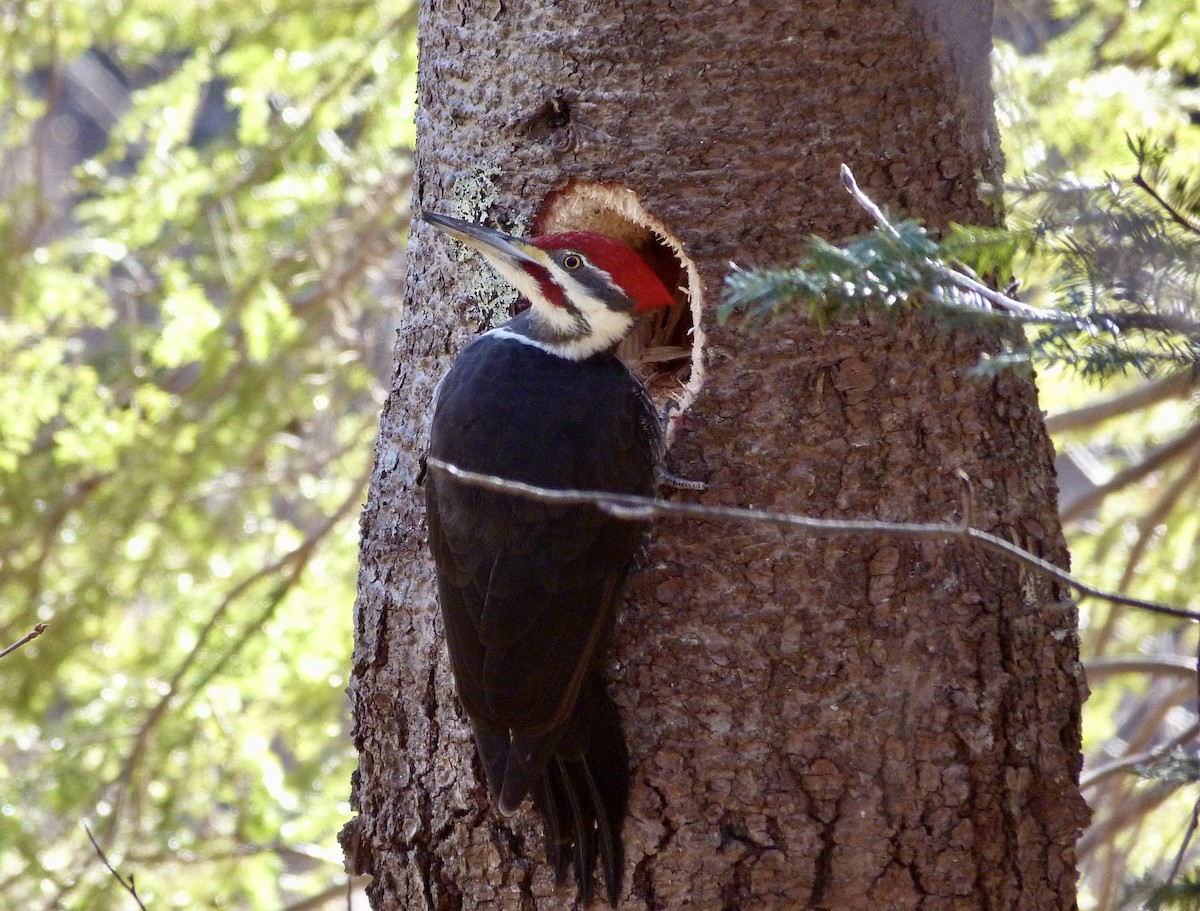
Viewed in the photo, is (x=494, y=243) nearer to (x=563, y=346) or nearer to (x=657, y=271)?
(x=563, y=346)

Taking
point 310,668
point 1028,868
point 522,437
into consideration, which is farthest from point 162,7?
point 1028,868

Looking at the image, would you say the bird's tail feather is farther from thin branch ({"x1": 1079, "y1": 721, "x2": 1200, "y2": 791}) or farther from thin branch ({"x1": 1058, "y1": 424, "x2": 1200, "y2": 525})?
thin branch ({"x1": 1058, "y1": 424, "x2": 1200, "y2": 525})

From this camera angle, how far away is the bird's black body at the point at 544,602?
2.55 metres

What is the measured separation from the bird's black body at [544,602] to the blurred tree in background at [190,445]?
1949mm

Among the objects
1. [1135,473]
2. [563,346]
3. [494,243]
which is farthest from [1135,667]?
[494,243]

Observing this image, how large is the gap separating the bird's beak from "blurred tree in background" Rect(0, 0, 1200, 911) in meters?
1.87

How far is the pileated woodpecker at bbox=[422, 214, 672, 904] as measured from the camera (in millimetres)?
2551

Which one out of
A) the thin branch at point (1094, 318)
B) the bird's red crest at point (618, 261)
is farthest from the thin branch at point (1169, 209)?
the bird's red crest at point (618, 261)

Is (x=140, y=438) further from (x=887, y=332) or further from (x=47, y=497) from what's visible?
(x=887, y=332)

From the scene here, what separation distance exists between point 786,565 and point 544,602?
53 cm

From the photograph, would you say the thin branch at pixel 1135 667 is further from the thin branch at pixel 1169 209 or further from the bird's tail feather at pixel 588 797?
the thin branch at pixel 1169 209

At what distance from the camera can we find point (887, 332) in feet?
8.97

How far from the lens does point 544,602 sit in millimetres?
2592

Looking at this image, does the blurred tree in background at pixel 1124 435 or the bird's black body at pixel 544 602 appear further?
the blurred tree in background at pixel 1124 435
